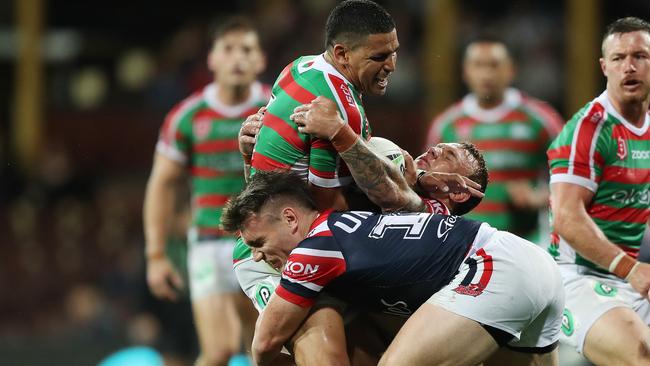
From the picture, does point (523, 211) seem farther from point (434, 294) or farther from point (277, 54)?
point (277, 54)

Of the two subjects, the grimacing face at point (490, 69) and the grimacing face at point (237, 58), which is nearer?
the grimacing face at point (237, 58)

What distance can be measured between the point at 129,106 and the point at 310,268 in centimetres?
1002

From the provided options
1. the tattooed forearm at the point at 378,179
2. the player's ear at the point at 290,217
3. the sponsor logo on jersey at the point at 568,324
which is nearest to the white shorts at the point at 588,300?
the sponsor logo on jersey at the point at 568,324

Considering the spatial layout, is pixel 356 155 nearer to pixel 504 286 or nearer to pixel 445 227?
pixel 445 227

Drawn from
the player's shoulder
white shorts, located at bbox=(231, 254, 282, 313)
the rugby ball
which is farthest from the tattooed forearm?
the player's shoulder

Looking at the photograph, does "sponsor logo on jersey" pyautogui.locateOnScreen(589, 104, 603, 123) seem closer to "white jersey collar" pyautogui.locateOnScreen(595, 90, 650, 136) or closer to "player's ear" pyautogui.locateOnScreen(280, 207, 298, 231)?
"white jersey collar" pyautogui.locateOnScreen(595, 90, 650, 136)

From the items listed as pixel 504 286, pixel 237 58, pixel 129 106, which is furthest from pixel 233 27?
pixel 129 106

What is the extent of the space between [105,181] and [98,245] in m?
1.00

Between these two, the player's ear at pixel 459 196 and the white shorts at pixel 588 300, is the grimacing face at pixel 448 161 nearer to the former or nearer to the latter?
the player's ear at pixel 459 196

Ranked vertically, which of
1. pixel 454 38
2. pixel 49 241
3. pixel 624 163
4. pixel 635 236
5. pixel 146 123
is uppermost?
pixel 624 163

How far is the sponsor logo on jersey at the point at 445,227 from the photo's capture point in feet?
16.8

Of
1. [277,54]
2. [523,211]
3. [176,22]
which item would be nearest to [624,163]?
[523,211]

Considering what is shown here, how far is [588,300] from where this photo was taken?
598cm

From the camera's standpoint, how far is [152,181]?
26.7ft
